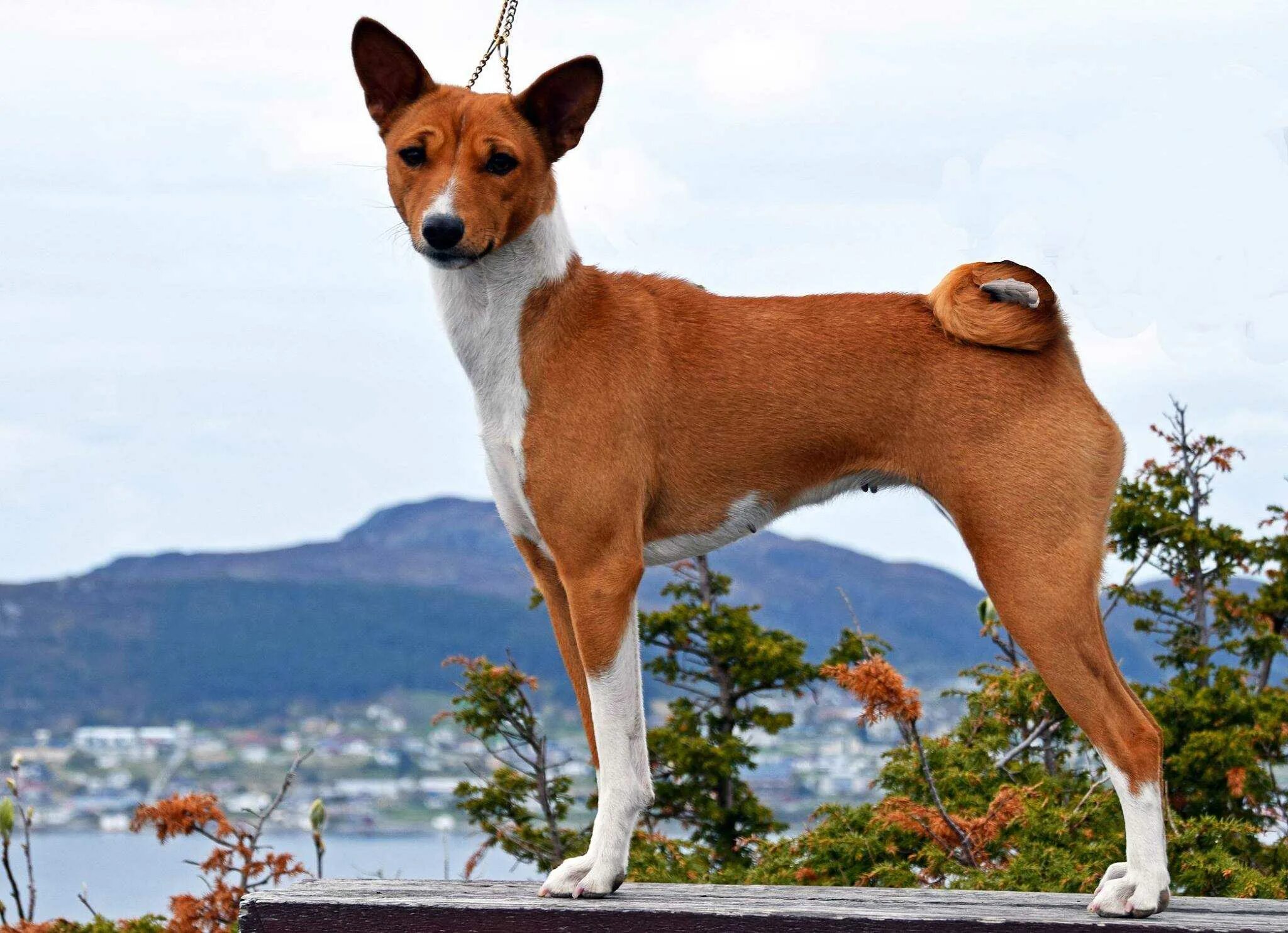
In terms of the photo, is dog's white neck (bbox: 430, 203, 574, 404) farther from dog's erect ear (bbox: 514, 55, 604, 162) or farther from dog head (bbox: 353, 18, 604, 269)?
dog's erect ear (bbox: 514, 55, 604, 162)

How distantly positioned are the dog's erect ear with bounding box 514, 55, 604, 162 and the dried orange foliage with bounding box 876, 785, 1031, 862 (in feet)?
12.4

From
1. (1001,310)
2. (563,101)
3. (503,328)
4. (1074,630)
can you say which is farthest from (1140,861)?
(563,101)

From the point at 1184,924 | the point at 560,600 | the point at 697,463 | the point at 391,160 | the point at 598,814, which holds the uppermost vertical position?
the point at 391,160

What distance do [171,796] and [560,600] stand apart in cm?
288

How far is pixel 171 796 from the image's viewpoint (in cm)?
751

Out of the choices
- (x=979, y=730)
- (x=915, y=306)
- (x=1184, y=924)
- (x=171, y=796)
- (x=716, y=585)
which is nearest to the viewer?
(x=1184, y=924)

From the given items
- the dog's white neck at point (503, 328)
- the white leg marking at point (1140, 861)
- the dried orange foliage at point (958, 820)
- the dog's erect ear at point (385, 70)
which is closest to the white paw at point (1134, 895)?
the white leg marking at point (1140, 861)

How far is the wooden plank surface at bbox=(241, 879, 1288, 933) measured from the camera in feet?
17.4

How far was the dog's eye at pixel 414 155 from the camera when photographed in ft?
16.9

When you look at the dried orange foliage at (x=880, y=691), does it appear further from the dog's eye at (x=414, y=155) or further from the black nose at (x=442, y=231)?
the dog's eye at (x=414, y=155)

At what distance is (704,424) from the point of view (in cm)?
551

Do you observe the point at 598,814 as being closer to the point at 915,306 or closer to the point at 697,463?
the point at 697,463

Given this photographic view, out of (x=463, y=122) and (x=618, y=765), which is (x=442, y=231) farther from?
(x=618, y=765)

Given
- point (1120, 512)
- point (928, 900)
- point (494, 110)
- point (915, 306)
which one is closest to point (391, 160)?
point (494, 110)
